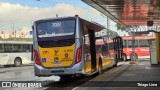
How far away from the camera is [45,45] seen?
58.2ft

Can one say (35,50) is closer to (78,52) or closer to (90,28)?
(78,52)

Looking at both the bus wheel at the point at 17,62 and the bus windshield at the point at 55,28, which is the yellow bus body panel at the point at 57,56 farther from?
the bus wheel at the point at 17,62

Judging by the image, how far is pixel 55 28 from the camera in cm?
1783

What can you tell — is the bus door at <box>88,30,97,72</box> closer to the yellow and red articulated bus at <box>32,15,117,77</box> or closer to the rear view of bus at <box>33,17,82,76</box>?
the yellow and red articulated bus at <box>32,15,117,77</box>

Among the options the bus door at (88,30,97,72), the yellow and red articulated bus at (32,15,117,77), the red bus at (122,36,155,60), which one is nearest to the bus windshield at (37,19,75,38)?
the yellow and red articulated bus at (32,15,117,77)

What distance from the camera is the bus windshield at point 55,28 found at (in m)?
17.6

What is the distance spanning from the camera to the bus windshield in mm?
17609

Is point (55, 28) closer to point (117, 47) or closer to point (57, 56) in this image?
point (57, 56)

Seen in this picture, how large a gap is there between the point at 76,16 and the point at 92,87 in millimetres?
3897

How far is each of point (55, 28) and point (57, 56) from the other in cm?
127

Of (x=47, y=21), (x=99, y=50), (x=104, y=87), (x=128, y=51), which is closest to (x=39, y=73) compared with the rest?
(x=47, y=21)

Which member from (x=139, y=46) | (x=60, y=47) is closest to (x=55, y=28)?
(x=60, y=47)

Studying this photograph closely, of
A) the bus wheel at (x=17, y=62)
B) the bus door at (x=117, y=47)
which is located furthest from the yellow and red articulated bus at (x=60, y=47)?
the bus wheel at (x=17, y=62)

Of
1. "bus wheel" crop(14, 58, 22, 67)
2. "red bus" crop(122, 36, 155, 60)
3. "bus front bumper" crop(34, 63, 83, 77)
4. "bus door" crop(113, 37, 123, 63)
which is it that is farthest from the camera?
"red bus" crop(122, 36, 155, 60)
